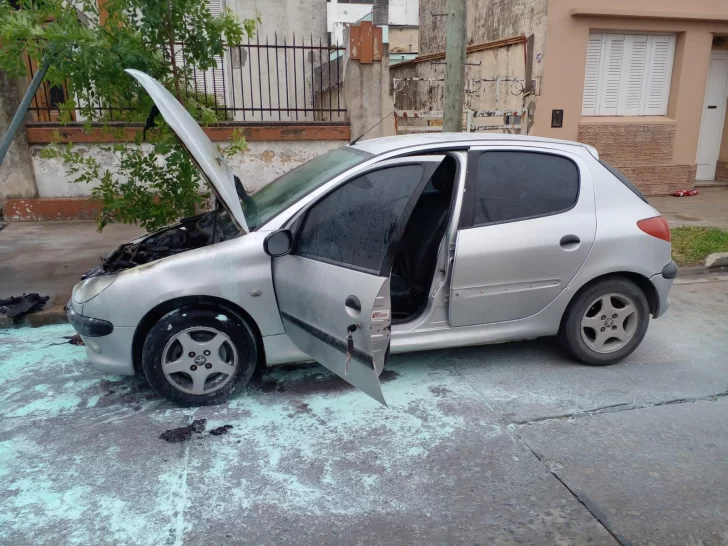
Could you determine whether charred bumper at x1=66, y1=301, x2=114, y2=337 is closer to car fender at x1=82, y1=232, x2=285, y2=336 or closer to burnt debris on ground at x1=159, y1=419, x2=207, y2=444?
car fender at x1=82, y1=232, x2=285, y2=336

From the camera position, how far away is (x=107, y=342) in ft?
11.8

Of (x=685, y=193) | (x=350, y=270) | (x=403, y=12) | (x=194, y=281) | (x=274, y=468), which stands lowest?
(x=274, y=468)

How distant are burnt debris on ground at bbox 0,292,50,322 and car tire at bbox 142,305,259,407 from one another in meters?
2.30

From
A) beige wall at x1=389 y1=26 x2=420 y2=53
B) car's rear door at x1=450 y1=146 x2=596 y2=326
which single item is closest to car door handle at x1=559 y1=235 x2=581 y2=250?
car's rear door at x1=450 y1=146 x2=596 y2=326

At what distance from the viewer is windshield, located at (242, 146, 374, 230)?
12.3 ft

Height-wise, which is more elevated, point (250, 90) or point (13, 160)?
point (250, 90)

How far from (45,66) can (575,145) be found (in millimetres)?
4266

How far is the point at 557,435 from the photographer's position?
3445 millimetres

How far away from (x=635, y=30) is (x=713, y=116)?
300 cm

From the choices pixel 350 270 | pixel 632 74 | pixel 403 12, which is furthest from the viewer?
pixel 403 12

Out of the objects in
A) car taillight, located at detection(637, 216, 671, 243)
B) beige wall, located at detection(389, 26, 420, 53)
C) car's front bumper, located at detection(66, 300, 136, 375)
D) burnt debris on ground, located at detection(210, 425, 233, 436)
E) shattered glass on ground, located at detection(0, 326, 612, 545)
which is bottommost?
shattered glass on ground, located at detection(0, 326, 612, 545)

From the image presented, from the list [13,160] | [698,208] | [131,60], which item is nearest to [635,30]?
[698,208]

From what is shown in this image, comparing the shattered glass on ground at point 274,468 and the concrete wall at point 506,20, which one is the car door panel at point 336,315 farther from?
Result: the concrete wall at point 506,20

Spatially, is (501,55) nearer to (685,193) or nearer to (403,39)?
(685,193)
